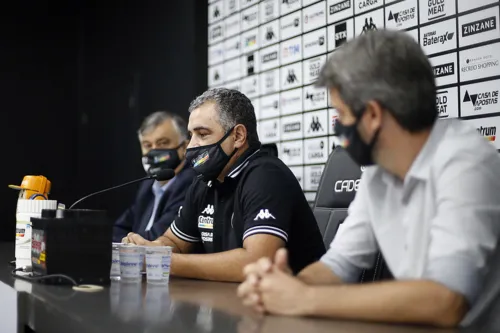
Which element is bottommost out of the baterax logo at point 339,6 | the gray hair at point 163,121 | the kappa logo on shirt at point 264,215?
the kappa logo on shirt at point 264,215

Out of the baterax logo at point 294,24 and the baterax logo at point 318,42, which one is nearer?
the baterax logo at point 318,42

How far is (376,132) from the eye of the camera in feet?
3.78

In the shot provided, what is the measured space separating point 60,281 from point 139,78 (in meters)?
2.77

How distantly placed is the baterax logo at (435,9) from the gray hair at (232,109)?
0.71 meters

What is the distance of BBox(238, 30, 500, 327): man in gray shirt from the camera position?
39.6 inches

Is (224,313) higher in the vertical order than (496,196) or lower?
lower

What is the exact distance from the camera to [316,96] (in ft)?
9.31

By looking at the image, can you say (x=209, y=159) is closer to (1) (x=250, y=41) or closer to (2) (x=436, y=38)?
(2) (x=436, y=38)

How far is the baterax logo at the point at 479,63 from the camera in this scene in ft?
6.63

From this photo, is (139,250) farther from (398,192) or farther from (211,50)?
(211,50)

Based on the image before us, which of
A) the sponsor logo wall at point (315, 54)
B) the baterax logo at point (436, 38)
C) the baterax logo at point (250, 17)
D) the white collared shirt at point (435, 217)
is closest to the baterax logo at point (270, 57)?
the sponsor logo wall at point (315, 54)

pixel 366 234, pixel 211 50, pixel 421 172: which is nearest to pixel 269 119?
pixel 211 50

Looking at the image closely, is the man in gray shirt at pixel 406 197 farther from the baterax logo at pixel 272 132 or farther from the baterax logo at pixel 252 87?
the baterax logo at pixel 252 87

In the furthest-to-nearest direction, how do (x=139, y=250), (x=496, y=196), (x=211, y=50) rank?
(x=211, y=50) → (x=139, y=250) → (x=496, y=196)
